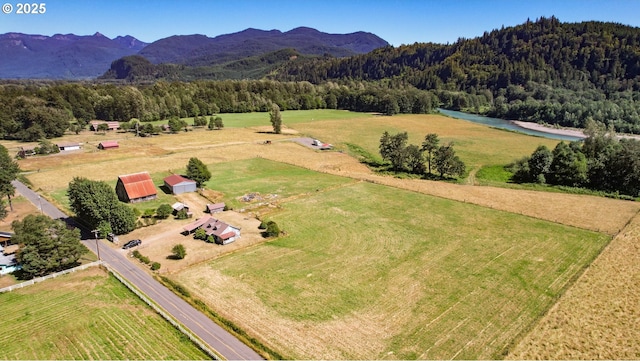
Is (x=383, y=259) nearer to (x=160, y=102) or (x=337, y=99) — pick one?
(x=160, y=102)

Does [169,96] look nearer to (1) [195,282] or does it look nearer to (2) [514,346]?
(1) [195,282]

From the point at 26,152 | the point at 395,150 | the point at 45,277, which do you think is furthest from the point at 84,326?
the point at 26,152

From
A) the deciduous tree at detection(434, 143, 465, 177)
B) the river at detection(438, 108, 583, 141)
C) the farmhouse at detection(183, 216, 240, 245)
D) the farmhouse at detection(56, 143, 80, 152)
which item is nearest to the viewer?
the farmhouse at detection(183, 216, 240, 245)

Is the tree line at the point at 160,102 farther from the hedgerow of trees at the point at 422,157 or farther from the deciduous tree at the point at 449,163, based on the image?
the deciduous tree at the point at 449,163

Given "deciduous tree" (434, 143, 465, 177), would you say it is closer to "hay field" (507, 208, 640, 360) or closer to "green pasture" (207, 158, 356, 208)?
"green pasture" (207, 158, 356, 208)

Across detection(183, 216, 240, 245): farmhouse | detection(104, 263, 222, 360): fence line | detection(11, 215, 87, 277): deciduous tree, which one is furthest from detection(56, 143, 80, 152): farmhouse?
detection(104, 263, 222, 360): fence line
